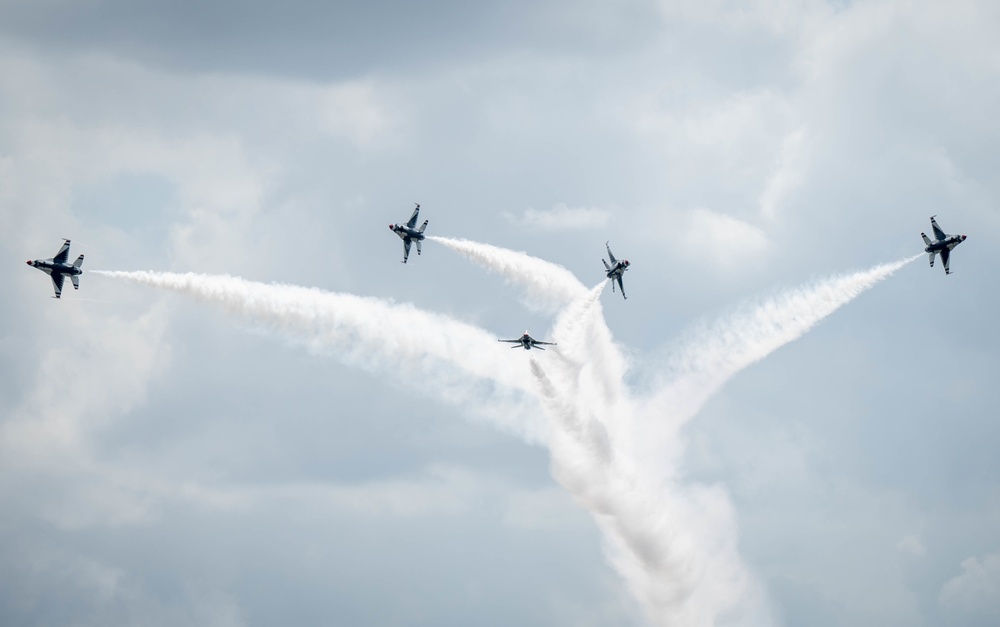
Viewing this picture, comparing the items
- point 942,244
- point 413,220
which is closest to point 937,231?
point 942,244

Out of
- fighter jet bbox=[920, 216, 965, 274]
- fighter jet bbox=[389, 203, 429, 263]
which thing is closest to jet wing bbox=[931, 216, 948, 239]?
fighter jet bbox=[920, 216, 965, 274]

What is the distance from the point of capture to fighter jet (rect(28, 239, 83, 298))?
126m

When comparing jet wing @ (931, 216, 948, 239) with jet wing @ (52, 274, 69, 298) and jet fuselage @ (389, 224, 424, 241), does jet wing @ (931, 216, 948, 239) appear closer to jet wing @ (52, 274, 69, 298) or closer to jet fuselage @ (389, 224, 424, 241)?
jet fuselage @ (389, 224, 424, 241)

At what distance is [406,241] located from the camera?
437 ft

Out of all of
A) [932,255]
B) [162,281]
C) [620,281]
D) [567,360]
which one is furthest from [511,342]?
[932,255]

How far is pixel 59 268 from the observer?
12619 centimetres

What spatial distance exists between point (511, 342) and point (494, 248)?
1451 cm

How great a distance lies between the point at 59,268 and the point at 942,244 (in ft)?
302

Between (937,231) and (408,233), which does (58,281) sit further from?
(937,231)

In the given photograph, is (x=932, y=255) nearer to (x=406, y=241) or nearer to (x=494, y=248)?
(x=494, y=248)

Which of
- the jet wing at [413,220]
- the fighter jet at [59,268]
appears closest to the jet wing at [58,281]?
the fighter jet at [59,268]

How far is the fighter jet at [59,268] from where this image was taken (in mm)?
125750

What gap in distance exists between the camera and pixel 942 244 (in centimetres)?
12519

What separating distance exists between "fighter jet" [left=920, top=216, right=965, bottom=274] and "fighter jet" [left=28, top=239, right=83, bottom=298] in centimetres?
8907
